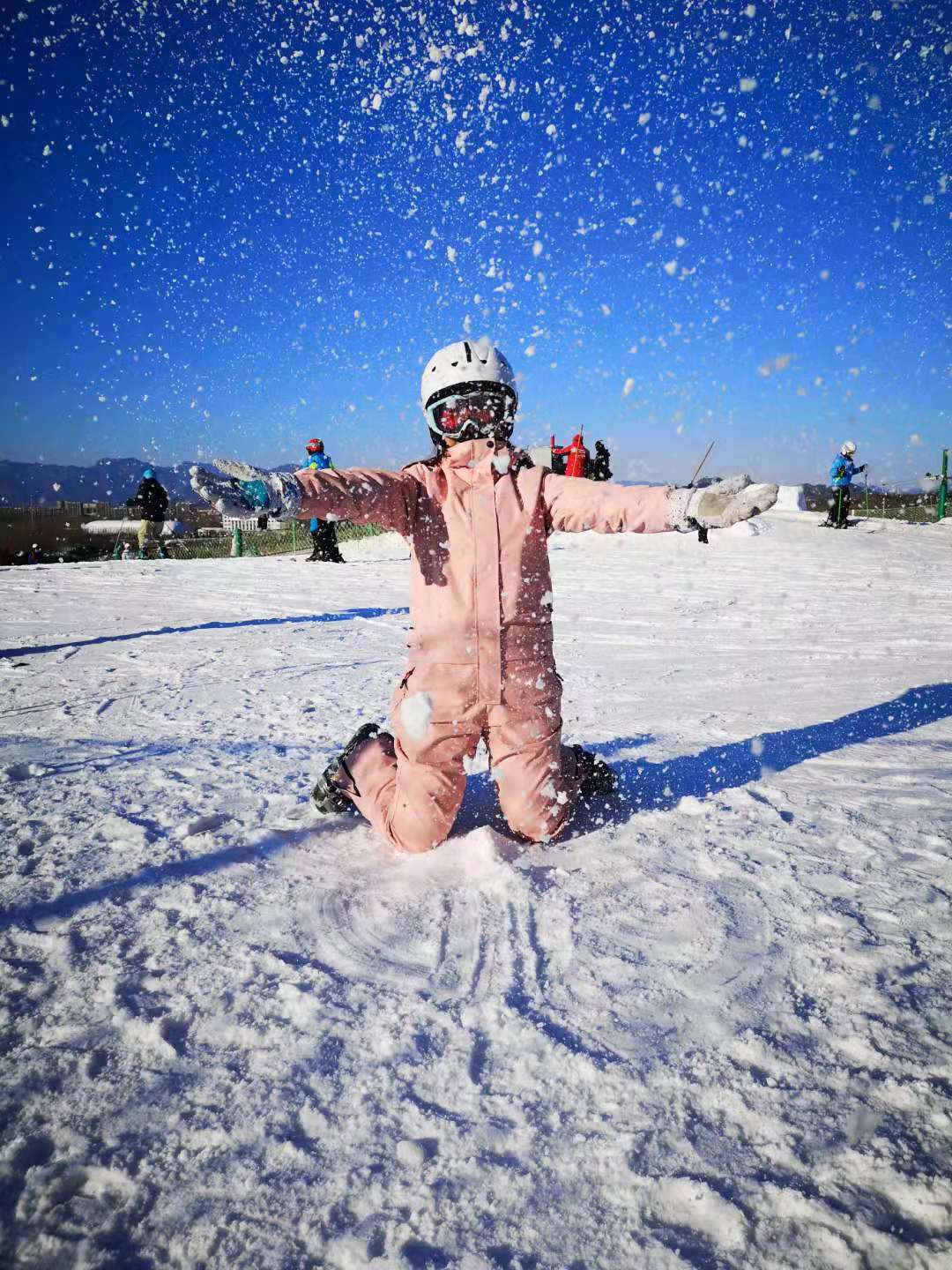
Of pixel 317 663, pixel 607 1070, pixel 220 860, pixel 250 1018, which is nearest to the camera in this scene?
pixel 607 1070

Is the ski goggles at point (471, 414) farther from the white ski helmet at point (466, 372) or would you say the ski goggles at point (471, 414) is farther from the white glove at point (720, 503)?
the white glove at point (720, 503)

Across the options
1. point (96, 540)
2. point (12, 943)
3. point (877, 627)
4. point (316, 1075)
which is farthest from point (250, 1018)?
point (96, 540)

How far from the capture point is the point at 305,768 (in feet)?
11.0

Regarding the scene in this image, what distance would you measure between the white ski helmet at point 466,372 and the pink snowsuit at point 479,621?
24 centimetres

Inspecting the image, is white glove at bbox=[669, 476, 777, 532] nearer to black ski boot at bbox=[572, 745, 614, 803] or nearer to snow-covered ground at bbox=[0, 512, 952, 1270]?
black ski boot at bbox=[572, 745, 614, 803]

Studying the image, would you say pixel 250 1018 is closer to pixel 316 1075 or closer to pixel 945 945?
pixel 316 1075

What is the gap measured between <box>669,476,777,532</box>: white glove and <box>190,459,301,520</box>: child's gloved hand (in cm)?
131

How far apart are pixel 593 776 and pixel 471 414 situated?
5.23ft

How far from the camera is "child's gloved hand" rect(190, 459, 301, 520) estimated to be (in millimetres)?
2137

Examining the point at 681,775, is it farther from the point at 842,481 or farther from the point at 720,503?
the point at 842,481

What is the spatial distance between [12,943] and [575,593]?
8.71m

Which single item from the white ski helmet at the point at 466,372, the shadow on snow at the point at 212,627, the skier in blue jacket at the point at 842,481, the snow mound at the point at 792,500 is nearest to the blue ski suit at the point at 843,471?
the skier in blue jacket at the point at 842,481

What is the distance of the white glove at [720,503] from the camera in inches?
84.9

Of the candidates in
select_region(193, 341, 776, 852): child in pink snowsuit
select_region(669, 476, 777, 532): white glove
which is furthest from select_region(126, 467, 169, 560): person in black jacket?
select_region(669, 476, 777, 532): white glove
